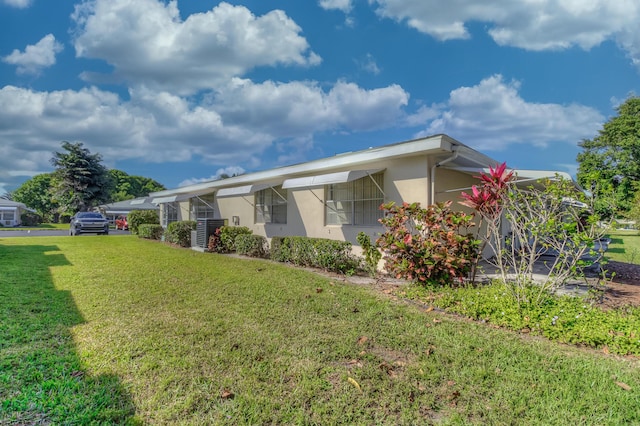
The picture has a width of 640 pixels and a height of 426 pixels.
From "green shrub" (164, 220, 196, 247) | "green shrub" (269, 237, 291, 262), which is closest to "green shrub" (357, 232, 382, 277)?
"green shrub" (269, 237, 291, 262)

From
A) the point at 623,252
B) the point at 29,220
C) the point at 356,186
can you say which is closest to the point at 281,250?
the point at 356,186

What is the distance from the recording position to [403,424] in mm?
2664

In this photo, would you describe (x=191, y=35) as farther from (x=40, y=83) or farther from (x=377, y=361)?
(x=377, y=361)

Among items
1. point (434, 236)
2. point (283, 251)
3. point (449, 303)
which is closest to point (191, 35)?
point (283, 251)

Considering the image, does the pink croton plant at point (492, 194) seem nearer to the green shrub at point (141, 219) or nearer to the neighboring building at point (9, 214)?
the green shrub at point (141, 219)

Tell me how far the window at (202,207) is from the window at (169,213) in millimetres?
2985

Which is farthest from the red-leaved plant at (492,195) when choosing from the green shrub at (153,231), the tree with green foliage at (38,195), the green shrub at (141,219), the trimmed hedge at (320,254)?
the tree with green foliage at (38,195)

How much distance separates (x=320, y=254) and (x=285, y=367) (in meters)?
6.08

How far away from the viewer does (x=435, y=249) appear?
688 cm

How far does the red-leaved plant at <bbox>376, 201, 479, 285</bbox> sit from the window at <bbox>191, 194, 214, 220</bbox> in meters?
14.4

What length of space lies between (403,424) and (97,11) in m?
15.4

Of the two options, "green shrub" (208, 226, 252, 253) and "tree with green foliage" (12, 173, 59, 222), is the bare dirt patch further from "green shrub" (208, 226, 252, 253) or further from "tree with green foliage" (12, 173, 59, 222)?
"tree with green foliage" (12, 173, 59, 222)

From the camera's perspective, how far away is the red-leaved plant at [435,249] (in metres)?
6.82

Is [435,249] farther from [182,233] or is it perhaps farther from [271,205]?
[182,233]
